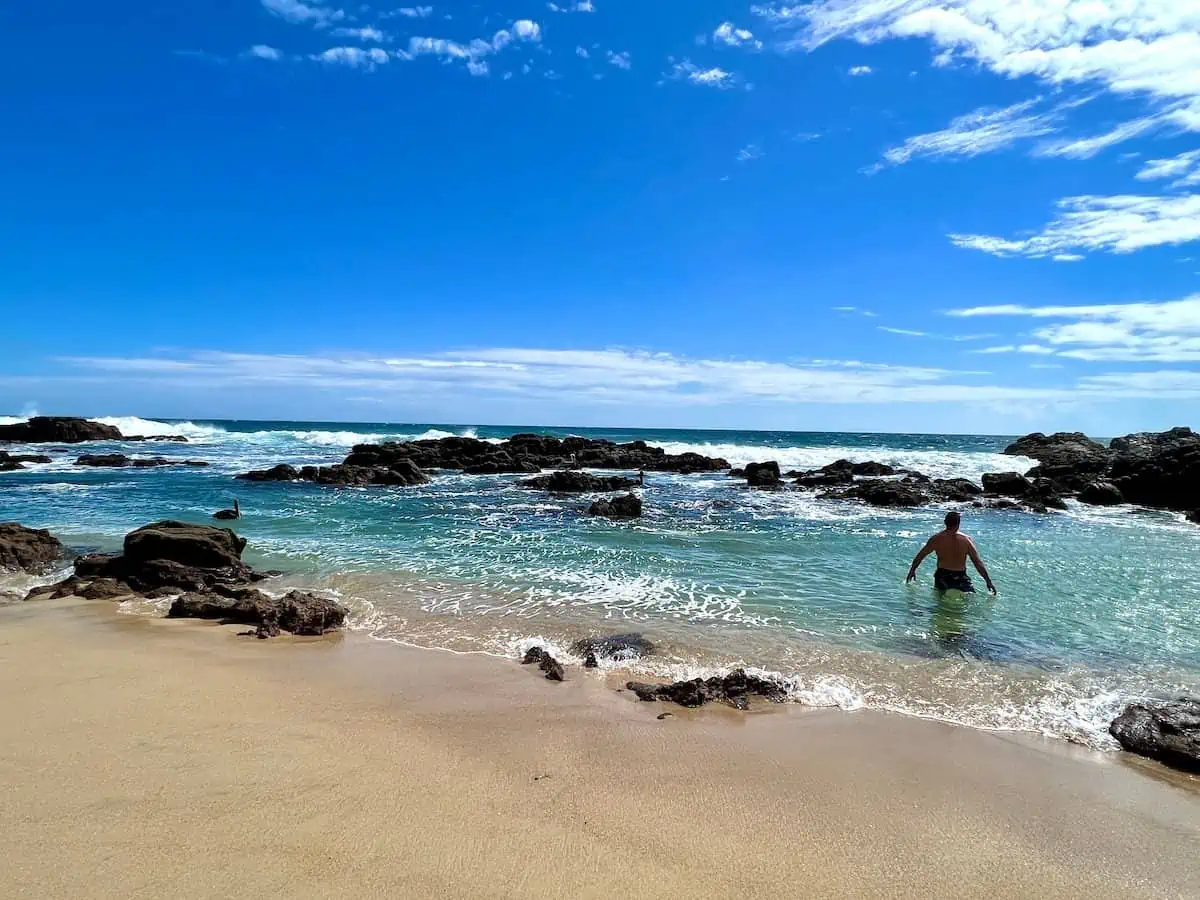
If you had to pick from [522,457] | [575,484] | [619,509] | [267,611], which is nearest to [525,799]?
[267,611]

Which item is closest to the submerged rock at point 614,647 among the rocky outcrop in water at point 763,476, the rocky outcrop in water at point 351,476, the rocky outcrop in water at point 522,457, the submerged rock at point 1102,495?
the rocky outcrop in water at point 351,476

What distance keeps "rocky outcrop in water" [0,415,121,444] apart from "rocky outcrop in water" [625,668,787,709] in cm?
6421

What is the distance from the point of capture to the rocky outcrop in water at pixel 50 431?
172 feet

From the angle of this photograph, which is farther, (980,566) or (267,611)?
(980,566)

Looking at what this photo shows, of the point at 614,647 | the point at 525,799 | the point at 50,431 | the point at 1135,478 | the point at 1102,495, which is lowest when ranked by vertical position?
the point at 614,647

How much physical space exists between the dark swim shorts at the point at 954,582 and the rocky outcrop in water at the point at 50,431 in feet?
213

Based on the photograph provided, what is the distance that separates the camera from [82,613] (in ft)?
28.0

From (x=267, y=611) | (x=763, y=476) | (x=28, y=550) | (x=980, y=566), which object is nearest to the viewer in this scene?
(x=267, y=611)

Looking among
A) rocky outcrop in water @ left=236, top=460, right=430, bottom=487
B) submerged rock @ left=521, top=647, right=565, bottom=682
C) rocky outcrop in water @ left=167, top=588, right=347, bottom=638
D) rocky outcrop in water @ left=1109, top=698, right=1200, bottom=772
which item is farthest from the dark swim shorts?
rocky outcrop in water @ left=236, top=460, right=430, bottom=487

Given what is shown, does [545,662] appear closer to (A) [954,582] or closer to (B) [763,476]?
(A) [954,582]

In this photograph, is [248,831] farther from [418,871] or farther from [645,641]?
[645,641]

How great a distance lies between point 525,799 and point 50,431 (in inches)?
2594

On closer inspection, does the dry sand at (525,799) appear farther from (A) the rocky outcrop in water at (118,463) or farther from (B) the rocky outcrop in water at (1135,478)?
(A) the rocky outcrop in water at (118,463)

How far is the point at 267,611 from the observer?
816 cm
